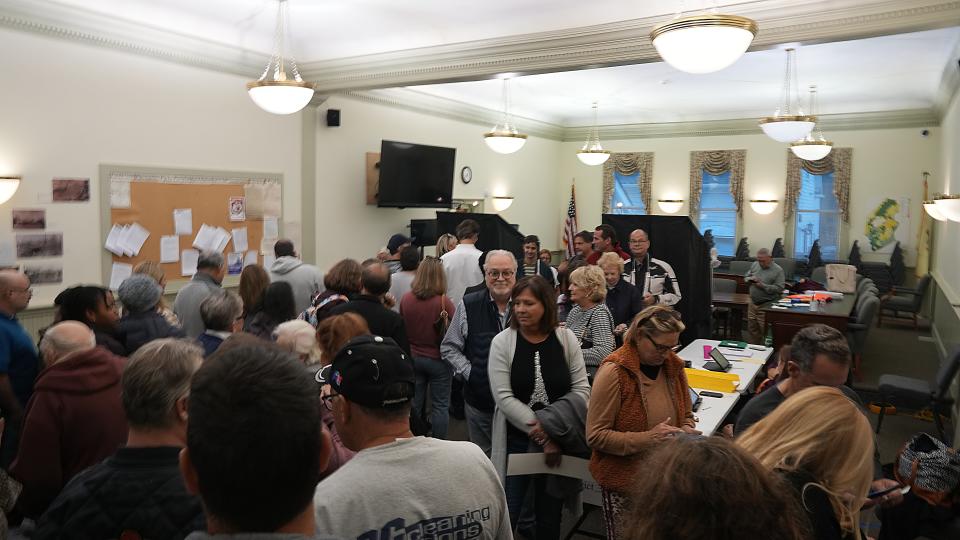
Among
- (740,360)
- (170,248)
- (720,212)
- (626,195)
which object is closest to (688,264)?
(740,360)

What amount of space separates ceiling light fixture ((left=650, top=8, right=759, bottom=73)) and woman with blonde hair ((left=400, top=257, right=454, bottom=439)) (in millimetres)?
1980

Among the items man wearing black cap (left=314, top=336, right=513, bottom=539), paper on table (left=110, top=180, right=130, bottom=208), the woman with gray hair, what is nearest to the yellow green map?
paper on table (left=110, top=180, right=130, bottom=208)

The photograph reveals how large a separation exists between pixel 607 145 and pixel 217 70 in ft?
31.4

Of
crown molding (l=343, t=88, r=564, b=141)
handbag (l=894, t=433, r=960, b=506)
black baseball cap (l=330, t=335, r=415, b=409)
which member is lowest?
handbag (l=894, t=433, r=960, b=506)

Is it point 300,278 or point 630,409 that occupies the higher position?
point 300,278

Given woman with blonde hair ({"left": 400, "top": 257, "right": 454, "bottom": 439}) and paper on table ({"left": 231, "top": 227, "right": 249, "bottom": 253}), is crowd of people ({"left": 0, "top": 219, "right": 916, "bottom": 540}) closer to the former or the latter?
woman with blonde hair ({"left": 400, "top": 257, "right": 454, "bottom": 439})

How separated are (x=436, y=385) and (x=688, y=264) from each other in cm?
319

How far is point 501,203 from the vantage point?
11727mm

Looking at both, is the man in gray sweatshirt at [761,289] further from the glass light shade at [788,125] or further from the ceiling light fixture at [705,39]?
the ceiling light fixture at [705,39]

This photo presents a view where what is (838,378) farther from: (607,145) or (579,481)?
(607,145)

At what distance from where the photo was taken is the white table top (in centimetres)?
447

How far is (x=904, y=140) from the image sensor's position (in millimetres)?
11867

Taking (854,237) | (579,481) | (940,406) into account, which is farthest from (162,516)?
(854,237)

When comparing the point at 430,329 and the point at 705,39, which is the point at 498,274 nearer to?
the point at 430,329
